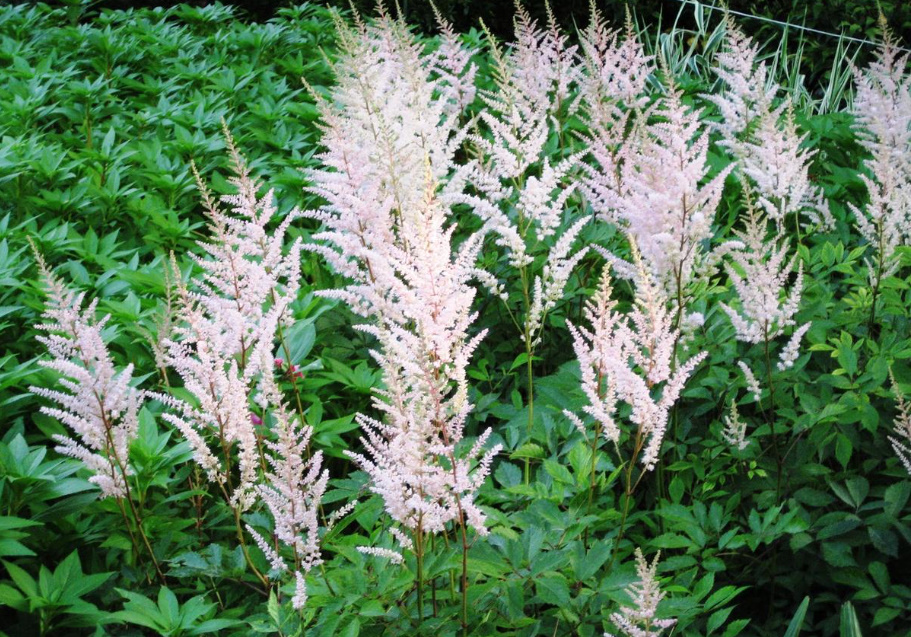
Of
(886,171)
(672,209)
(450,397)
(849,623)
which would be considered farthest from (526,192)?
(849,623)

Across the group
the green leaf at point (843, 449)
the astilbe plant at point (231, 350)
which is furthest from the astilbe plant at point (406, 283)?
the green leaf at point (843, 449)

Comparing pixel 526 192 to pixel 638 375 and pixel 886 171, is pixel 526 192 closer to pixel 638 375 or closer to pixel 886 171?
pixel 638 375

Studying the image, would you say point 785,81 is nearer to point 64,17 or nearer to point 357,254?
point 357,254

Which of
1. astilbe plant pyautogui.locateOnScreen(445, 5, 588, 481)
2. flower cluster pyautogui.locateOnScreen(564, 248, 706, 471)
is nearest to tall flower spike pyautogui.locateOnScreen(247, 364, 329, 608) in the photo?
flower cluster pyautogui.locateOnScreen(564, 248, 706, 471)

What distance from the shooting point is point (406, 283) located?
3.34m

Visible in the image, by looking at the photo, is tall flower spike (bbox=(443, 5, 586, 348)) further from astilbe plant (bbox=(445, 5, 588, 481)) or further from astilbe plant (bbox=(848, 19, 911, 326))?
astilbe plant (bbox=(848, 19, 911, 326))

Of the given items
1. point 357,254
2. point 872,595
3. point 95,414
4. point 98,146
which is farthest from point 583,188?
point 98,146

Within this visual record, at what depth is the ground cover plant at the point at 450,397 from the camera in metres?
2.11

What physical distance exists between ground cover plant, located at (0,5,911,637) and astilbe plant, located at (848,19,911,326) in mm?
21

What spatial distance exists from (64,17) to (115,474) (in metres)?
8.13

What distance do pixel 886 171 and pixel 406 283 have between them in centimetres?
182

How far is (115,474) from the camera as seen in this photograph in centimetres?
236

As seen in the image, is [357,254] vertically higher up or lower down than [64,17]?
lower down

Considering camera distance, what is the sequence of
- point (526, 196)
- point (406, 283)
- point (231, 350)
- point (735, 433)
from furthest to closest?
point (406, 283), point (526, 196), point (735, 433), point (231, 350)
